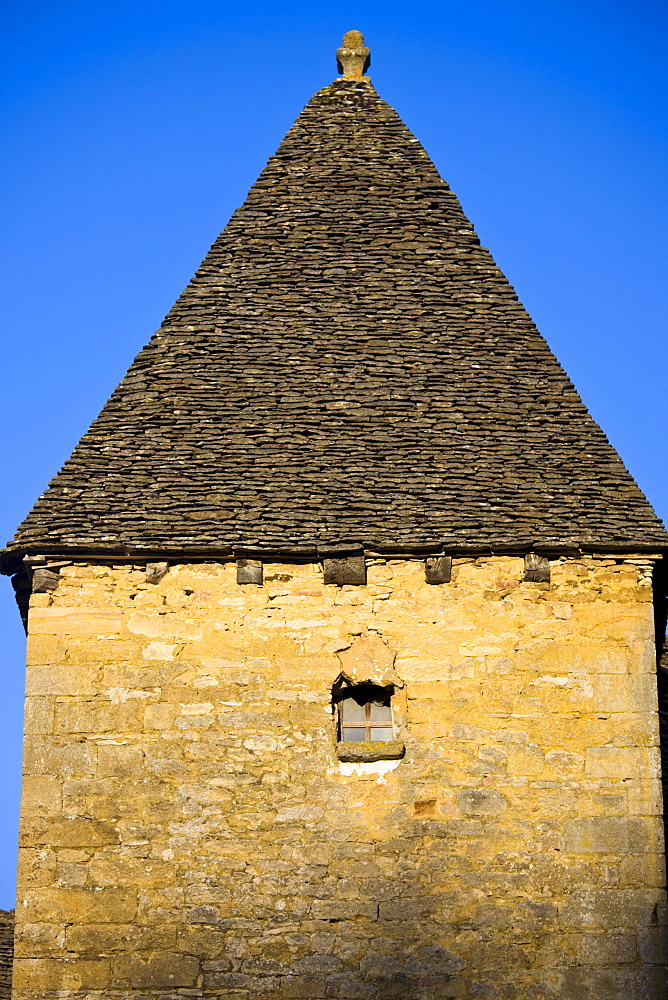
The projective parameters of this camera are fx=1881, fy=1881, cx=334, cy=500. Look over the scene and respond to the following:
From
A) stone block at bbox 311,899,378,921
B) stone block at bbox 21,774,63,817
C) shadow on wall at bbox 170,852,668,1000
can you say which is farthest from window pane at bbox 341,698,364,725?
stone block at bbox 21,774,63,817

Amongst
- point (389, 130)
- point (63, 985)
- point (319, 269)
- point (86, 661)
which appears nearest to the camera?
point (63, 985)

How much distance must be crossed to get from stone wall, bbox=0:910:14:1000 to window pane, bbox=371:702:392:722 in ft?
18.4

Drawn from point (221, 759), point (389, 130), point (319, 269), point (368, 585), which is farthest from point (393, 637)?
point (389, 130)

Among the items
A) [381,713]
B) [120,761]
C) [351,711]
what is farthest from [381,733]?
[120,761]

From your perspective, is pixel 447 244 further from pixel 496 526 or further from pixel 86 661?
pixel 86 661

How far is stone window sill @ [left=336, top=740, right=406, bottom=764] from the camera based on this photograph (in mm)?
13328

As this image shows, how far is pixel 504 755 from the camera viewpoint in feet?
43.8

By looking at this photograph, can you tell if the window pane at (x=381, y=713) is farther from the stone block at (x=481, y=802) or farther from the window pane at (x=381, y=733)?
the stone block at (x=481, y=802)

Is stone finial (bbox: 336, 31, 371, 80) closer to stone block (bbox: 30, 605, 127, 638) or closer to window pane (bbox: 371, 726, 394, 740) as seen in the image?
stone block (bbox: 30, 605, 127, 638)

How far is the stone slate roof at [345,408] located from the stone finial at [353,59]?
1.17m

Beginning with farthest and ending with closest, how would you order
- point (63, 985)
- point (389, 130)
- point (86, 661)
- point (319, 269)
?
point (389, 130)
point (319, 269)
point (86, 661)
point (63, 985)

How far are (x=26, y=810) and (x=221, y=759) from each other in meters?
1.42

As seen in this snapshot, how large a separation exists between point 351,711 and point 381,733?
11.2 inches

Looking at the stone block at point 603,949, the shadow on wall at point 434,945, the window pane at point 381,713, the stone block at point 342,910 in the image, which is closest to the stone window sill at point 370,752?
the window pane at point 381,713
